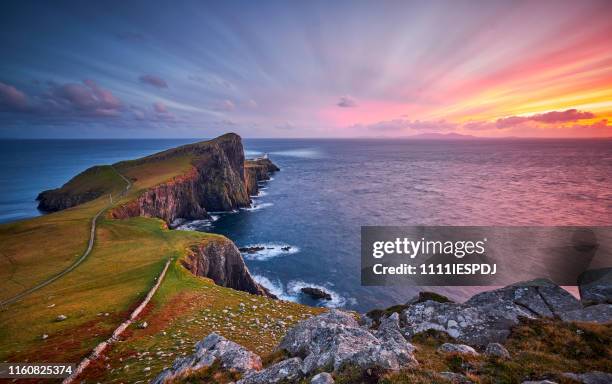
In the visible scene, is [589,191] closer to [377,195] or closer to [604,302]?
[377,195]

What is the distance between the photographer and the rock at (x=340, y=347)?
1003cm

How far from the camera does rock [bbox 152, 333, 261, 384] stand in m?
12.6

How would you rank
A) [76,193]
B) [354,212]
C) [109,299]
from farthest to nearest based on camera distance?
[76,193]
[354,212]
[109,299]

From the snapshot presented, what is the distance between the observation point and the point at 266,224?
91.1 metres

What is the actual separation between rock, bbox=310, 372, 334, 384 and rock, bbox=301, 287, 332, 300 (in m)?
42.7

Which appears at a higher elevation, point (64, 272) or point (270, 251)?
point (64, 272)

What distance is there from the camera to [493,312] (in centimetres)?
1397

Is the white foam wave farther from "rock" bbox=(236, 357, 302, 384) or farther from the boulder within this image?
"rock" bbox=(236, 357, 302, 384)

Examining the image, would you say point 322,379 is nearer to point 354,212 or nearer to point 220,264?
point 220,264

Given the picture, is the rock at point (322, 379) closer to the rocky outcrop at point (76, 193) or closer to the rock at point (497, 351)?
the rock at point (497, 351)

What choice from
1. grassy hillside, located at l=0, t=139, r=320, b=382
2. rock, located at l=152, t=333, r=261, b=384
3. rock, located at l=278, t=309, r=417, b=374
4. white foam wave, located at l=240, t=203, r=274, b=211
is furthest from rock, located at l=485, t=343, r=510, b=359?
white foam wave, located at l=240, t=203, r=274, b=211

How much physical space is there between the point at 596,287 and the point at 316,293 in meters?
40.3

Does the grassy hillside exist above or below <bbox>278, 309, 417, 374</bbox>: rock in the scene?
below

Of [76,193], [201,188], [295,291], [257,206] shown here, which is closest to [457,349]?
[295,291]
